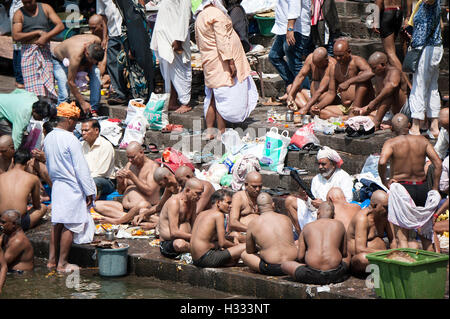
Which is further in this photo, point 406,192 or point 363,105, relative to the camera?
point 363,105

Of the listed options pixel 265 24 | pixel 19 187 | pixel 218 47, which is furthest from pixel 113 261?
pixel 265 24

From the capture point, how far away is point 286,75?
553 inches

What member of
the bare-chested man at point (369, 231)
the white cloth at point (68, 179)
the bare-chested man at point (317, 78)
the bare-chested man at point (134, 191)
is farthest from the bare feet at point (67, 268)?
the bare-chested man at point (317, 78)

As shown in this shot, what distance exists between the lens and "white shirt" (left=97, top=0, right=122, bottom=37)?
47.4 feet

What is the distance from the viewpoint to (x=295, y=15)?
13.4 metres

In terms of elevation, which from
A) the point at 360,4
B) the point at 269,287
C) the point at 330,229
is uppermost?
the point at 360,4

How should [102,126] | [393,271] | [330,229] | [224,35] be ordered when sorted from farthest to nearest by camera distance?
[102,126]
[224,35]
[330,229]
[393,271]

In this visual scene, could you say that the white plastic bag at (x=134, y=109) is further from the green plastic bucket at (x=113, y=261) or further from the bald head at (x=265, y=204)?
the bald head at (x=265, y=204)

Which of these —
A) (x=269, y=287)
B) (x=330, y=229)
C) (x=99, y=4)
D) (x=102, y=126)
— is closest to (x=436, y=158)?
(x=330, y=229)

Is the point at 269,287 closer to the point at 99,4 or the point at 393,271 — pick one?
the point at 393,271

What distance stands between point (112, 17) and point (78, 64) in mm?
1009

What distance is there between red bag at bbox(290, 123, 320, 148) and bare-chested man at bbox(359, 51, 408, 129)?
0.74m

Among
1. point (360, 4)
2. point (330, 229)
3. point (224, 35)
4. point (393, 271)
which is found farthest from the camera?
point (360, 4)

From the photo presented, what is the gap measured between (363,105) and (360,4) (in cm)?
342
